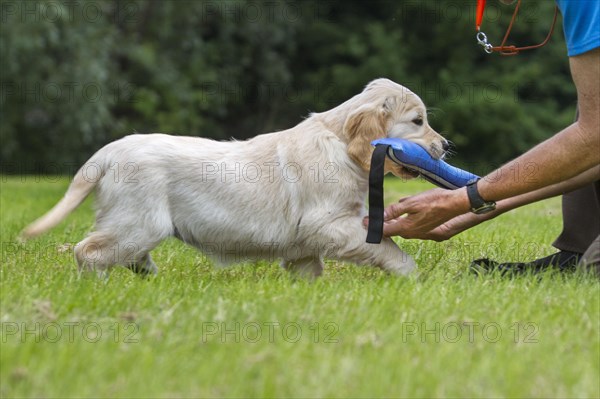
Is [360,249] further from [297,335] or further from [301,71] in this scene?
[301,71]

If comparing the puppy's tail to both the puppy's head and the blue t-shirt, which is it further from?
the blue t-shirt

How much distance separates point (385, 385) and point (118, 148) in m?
2.23

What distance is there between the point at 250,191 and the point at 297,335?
142cm

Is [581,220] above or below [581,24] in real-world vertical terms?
below

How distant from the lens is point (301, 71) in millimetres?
22672

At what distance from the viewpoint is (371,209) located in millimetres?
4016

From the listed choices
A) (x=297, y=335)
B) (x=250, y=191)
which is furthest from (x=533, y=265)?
(x=297, y=335)

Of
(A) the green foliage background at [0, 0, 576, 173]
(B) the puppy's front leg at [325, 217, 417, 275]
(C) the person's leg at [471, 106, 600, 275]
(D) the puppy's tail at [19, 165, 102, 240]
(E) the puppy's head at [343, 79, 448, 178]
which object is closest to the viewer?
(D) the puppy's tail at [19, 165, 102, 240]

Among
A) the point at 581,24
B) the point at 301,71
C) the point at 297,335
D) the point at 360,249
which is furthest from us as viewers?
the point at 301,71

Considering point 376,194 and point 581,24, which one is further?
point 376,194

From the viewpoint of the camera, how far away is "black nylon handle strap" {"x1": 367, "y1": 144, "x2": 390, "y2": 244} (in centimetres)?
398

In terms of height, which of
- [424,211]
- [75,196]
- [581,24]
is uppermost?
[581,24]

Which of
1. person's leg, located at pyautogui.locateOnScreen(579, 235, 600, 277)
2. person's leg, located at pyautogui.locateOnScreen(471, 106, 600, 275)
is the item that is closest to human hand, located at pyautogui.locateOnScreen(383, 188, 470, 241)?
person's leg, located at pyautogui.locateOnScreen(579, 235, 600, 277)

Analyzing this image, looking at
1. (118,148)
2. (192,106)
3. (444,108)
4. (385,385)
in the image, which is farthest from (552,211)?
(192,106)
